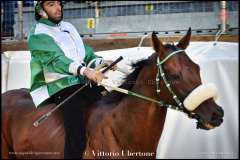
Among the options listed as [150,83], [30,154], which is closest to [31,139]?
[30,154]

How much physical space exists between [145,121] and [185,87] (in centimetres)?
45

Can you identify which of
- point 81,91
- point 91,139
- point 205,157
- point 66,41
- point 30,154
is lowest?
point 205,157

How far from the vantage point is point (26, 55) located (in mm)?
5938

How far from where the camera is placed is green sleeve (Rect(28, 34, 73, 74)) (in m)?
3.54

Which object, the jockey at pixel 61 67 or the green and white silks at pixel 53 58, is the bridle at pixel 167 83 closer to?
the jockey at pixel 61 67

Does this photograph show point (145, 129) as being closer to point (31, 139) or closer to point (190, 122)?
point (31, 139)

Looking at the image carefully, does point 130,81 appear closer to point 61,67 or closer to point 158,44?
point 158,44

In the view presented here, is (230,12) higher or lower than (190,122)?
higher

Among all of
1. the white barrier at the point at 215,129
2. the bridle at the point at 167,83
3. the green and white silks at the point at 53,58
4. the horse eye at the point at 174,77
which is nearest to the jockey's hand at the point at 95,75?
the green and white silks at the point at 53,58

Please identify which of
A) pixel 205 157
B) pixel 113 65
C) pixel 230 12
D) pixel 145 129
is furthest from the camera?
pixel 230 12

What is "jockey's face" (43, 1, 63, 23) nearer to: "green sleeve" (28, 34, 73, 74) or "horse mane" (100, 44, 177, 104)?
"green sleeve" (28, 34, 73, 74)

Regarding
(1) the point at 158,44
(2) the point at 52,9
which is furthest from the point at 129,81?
(2) the point at 52,9

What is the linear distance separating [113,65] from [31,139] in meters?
1.00

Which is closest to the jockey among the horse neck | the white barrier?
the horse neck
